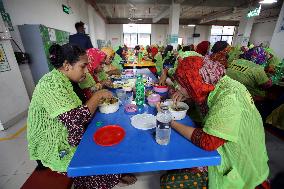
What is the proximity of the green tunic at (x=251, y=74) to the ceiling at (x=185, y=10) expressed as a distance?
26.2ft

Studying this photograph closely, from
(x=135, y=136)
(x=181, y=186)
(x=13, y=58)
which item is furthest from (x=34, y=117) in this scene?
(x=13, y=58)

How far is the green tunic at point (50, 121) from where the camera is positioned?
111cm

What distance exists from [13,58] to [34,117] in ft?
9.52

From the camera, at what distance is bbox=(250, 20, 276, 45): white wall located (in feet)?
46.4

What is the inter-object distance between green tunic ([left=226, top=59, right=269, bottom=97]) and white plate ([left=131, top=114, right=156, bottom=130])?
7.42ft

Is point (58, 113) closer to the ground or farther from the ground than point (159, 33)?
closer to the ground

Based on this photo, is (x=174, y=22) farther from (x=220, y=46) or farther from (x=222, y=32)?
(x=222, y=32)

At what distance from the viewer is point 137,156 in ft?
3.15

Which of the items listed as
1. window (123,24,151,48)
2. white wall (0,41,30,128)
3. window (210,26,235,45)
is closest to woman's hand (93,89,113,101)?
white wall (0,41,30,128)

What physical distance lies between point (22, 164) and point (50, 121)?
4.93ft

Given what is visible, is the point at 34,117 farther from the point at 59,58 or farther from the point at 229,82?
the point at 229,82

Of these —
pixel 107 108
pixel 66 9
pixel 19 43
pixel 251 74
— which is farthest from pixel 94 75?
pixel 66 9

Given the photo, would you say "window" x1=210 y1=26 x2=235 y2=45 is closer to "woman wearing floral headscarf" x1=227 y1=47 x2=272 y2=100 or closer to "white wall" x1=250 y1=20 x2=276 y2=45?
"white wall" x1=250 y1=20 x2=276 y2=45

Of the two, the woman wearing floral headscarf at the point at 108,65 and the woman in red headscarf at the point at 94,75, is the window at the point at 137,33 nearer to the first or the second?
the woman wearing floral headscarf at the point at 108,65
